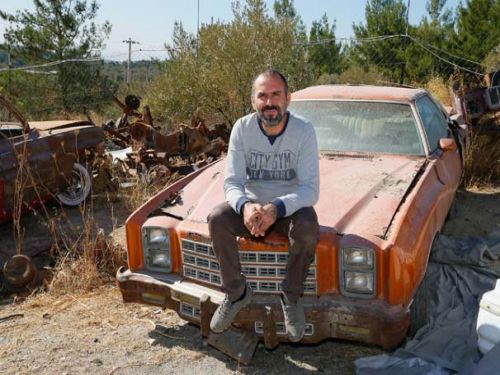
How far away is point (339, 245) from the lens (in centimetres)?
305

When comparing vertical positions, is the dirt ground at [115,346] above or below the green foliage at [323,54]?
below

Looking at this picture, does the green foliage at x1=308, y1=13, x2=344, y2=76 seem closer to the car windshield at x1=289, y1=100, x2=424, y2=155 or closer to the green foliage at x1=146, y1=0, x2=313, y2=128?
the green foliage at x1=146, y1=0, x2=313, y2=128

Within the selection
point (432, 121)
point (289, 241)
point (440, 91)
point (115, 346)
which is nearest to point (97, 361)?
point (115, 346)

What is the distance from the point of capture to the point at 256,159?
3453 millimetres

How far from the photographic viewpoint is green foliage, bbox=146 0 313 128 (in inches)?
432

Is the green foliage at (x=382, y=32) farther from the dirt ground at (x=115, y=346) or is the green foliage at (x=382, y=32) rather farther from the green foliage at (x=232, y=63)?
the dirt ground at (x=115, y=346)

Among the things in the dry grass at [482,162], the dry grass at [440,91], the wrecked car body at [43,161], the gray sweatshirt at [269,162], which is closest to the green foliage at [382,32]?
the dry grass at [440,91]

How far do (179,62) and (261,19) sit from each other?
2096mm

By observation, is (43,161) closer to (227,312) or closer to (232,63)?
(227,312)

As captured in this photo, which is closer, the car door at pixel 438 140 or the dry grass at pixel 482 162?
the car door at pixel 438 140

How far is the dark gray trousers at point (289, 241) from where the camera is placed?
299cm

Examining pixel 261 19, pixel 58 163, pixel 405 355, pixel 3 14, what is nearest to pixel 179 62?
pixel 261 19

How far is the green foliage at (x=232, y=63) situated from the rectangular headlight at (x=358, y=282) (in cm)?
838

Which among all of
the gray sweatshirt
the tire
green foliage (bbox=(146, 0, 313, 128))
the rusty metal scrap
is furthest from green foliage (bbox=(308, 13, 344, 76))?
the gray sweatshirt
